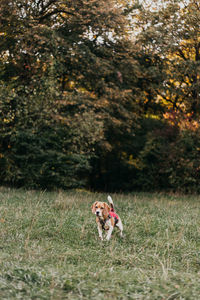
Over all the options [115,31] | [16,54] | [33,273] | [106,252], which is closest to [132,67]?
[115,31]

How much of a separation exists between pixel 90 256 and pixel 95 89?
15320 millimetres

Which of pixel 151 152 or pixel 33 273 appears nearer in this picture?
pixel 33 273

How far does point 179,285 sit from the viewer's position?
185 inches

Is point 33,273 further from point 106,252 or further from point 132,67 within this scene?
point 132,67

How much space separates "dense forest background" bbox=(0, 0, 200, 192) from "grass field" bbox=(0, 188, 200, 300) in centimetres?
665

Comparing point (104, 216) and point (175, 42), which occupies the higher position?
point (175, 42)

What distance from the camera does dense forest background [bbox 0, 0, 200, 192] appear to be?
17844 millimetres

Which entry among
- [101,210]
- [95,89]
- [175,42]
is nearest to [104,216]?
[101,210]

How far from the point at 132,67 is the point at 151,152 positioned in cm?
546

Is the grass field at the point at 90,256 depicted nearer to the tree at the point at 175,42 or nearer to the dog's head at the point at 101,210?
the dog's head at the point at 101,210

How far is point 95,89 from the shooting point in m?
21.2

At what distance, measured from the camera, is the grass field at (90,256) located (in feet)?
14.9

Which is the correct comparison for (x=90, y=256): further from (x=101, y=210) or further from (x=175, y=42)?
(x=175, y=42)

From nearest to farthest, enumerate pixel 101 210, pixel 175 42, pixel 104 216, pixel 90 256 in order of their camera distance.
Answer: pixel 90 256, pixel 101 210, pixel 104 216, pixel 175 42
